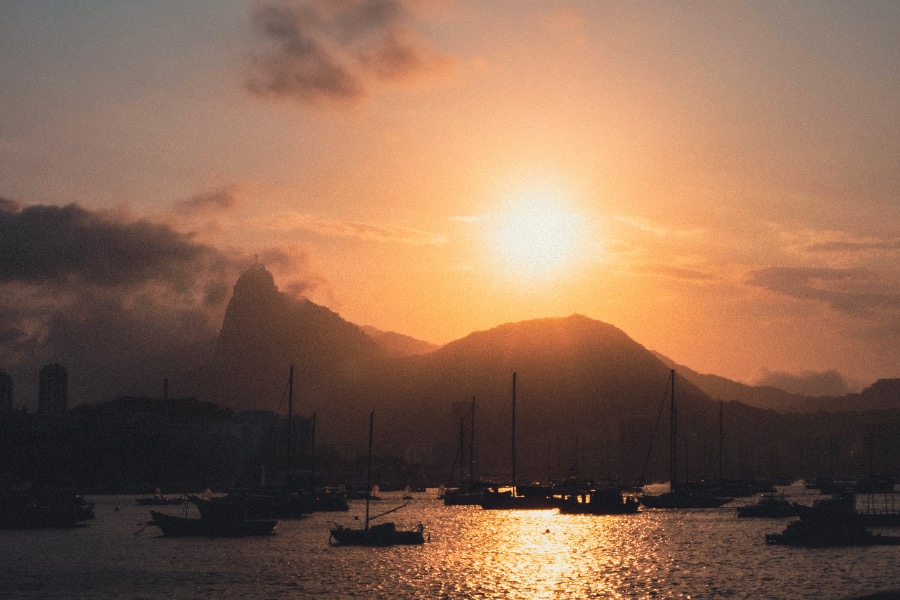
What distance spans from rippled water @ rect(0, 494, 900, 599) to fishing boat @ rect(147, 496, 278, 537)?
4.77 ft

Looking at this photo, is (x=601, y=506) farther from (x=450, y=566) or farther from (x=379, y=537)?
(x=450, y=566)

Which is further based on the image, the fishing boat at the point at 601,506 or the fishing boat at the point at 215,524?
the fishing boat at the point at 601,506

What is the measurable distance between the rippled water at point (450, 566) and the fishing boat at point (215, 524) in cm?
145

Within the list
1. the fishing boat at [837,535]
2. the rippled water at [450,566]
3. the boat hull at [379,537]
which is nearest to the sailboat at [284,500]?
the rippled water at [450,566]

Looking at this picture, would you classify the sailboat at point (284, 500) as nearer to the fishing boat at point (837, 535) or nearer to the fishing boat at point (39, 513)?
the fishing boat at point (39, 513)

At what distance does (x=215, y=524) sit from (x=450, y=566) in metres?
35.5

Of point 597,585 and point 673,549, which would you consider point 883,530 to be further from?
point 597,585

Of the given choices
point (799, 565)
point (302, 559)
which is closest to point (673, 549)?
point (799, 565)

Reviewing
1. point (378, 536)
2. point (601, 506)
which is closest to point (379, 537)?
point (378, 536)

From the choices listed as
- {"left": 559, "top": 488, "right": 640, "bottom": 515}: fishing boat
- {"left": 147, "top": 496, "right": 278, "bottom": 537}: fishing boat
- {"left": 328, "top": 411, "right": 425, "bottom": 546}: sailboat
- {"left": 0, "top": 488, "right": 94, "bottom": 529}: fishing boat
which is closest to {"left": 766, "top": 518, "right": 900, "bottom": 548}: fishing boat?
{"left": 328, "top": 411, "right": 425, "bottom": 546}: sailboat

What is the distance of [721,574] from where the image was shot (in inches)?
4151

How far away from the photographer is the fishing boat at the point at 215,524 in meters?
135

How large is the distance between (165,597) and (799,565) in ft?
195

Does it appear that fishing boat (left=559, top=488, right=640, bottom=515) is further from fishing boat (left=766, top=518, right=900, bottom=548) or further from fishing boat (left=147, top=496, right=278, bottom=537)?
fishing boat (left=147, top=496, right=278, bottom=537)
